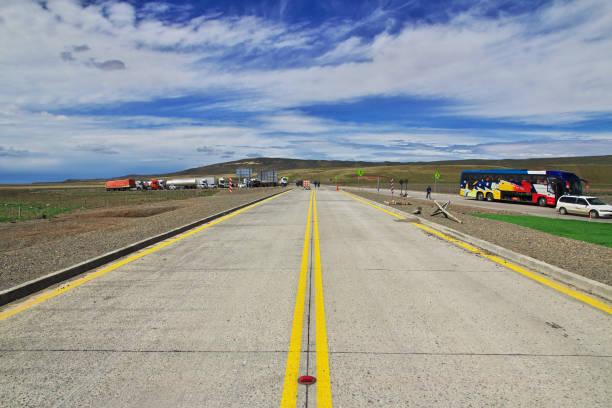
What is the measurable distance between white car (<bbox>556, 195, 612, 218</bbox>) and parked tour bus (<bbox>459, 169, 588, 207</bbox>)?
28.0 feet

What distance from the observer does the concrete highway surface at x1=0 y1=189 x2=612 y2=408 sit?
127 inches

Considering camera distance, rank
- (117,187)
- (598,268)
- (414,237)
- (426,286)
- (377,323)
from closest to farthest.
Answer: (377,323)
(426,286)
(598,268)
(414,237)
(117,187)

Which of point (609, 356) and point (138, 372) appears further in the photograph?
point (609, 356)

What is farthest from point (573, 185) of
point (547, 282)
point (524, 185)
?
point (547, 282)

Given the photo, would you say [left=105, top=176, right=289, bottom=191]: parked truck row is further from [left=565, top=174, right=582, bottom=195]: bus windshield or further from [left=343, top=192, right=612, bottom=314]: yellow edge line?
[left=343, top=192, right=612, bottom=314]: yellow edge line

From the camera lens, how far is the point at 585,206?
23594mm

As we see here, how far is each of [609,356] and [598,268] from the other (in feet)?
14.0

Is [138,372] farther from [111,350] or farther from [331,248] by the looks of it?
[331,248]

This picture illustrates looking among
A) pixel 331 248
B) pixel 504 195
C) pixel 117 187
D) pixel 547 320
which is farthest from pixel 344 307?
pixel 117 187

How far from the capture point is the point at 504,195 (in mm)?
38312

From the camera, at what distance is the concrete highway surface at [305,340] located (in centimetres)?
323

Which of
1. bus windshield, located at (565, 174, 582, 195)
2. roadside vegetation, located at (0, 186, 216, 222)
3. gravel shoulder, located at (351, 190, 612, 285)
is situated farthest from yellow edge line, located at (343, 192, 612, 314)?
bus windshield, located at (565, 174, 582, 195)

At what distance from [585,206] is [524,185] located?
12922 mm

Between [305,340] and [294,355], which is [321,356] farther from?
[305,340]
